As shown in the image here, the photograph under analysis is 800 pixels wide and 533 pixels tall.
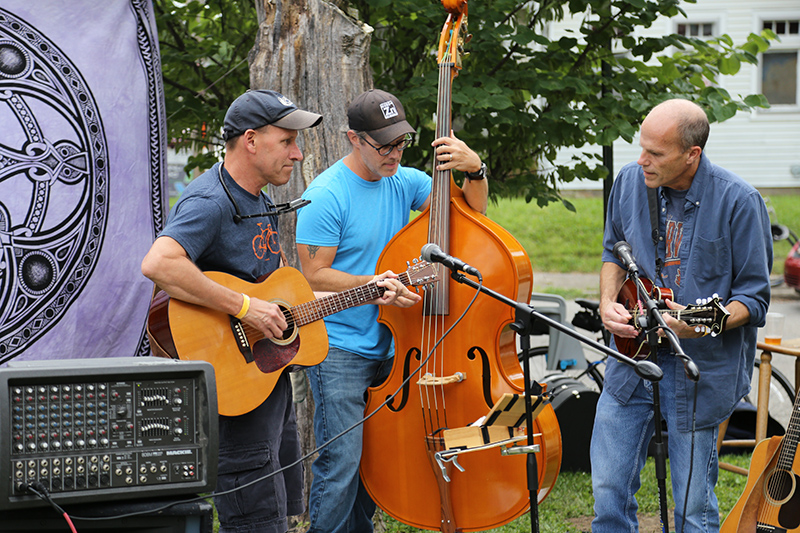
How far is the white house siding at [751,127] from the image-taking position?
57.8 feet

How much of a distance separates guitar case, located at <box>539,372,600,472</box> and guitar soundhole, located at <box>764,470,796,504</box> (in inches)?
60.3

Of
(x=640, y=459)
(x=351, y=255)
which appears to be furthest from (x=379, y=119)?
(x=640, y=459)

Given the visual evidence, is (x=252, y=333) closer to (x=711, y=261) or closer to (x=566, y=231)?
(x=711, y=261)

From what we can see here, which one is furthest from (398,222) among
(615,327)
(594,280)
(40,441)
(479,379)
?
(594,280)

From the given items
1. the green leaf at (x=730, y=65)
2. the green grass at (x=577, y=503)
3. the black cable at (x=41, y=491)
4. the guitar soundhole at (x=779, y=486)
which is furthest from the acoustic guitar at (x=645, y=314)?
the green leaf at (x=730, y=65)

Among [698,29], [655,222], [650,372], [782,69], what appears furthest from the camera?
[698,29]

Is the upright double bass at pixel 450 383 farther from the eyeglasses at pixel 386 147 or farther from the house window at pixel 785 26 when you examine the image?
the house window at pixel 785 26

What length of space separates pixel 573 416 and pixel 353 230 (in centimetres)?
238

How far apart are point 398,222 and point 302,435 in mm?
1355

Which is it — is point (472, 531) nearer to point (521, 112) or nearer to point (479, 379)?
point (479, 379)

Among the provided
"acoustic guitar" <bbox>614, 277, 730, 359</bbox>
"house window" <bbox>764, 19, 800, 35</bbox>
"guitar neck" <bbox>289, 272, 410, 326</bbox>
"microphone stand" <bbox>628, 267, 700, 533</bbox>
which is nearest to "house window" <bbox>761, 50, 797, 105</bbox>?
"house window" <bbox>764, 19, 800, 35</bbox>

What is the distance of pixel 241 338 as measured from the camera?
9.59ft

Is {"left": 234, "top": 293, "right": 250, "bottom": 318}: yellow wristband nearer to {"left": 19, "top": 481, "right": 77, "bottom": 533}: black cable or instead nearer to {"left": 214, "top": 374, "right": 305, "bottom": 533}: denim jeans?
{"left": 214, "top": 374, "right": 305, "bottom": 533}: denim jeans

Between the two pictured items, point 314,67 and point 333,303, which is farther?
point 314,67
